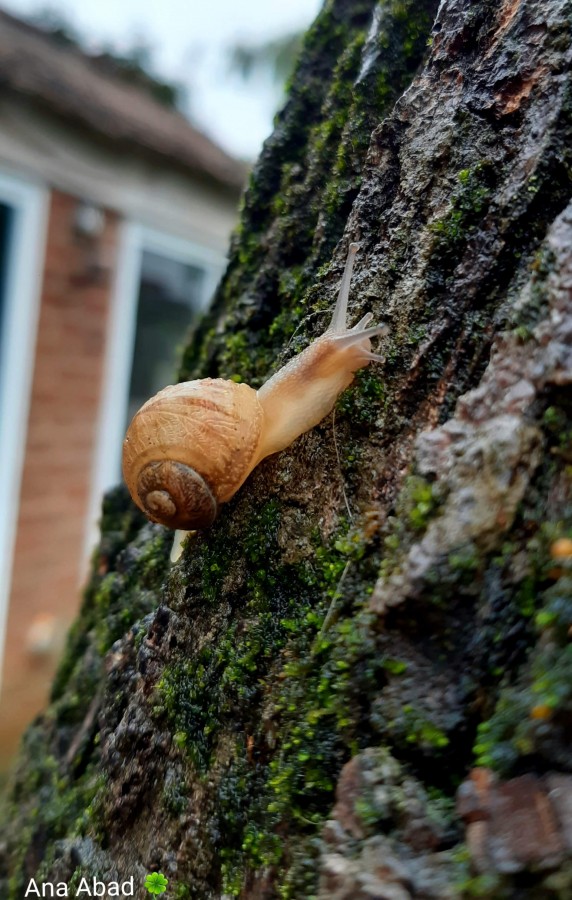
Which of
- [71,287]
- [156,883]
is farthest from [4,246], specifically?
[156,883]

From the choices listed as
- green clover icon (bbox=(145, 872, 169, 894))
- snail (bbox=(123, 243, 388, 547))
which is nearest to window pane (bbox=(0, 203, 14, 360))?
snail (bbox=(123, 243, 388, 547))

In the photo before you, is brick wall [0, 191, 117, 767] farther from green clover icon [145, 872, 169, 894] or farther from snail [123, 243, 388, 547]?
green clover icon [145, 872, 169, 894]

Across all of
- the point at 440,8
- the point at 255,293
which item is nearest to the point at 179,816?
the point at 255,293

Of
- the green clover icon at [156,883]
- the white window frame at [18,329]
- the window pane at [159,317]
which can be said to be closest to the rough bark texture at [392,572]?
the green clover icon at [156,883]

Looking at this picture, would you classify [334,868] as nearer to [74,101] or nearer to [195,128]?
[74,101]

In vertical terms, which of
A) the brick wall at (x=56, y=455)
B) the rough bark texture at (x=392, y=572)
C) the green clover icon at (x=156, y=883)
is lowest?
the green clover icon at (x=156, y=883)

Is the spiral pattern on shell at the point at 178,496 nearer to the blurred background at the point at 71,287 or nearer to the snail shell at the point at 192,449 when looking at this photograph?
the snail shell at the point at 192,449
